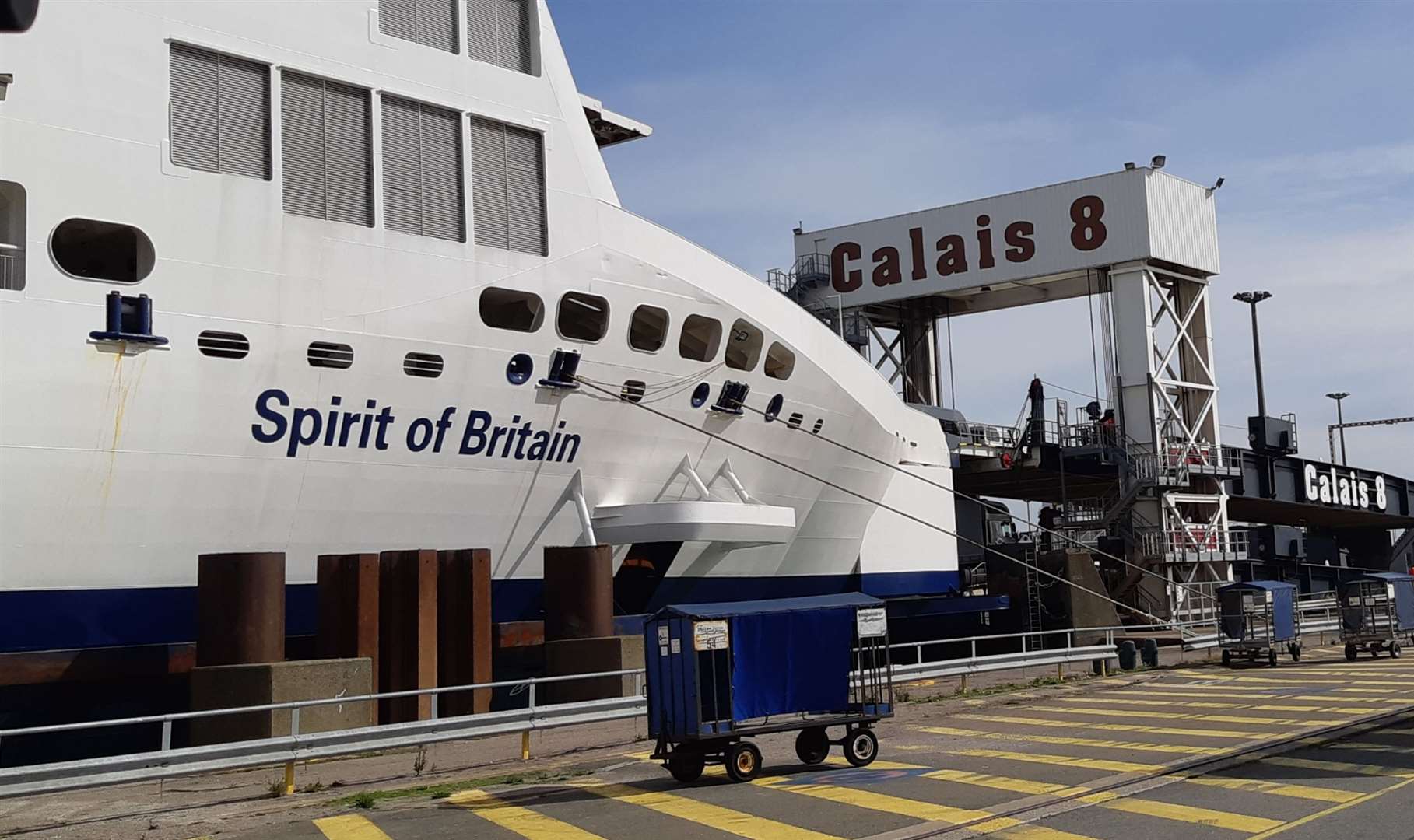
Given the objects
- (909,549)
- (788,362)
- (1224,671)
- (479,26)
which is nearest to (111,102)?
(479,26)

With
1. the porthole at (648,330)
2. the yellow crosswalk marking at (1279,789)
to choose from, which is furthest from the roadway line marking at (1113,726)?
the porthole at (648,330)

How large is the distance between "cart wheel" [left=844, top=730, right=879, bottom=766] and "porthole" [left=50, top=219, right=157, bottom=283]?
1012 centimetres

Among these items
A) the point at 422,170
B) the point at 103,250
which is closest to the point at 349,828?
the point at 103,250

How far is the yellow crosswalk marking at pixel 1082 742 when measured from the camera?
14.5m

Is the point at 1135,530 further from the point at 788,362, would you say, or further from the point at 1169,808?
the point at 1169,808

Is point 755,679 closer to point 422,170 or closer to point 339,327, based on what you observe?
point 339,327

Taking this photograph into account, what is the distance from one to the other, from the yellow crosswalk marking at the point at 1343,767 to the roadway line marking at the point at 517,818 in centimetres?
745

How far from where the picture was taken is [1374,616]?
2789 cm

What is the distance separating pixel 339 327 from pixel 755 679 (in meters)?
7.49

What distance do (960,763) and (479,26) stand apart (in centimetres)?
1317

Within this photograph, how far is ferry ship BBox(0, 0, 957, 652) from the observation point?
587 inches

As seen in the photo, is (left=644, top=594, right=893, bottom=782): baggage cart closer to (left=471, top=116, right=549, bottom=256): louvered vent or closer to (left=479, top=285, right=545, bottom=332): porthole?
(left=479, top=285, right=545, bottom=332): porthole

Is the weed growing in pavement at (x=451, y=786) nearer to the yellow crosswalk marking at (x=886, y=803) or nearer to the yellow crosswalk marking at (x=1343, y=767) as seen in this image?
the yellow crosswalk marking at (x=886, y=803)

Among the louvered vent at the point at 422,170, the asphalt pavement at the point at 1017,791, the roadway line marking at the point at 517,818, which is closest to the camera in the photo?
the asphalt pavement at the point at 1017,791
